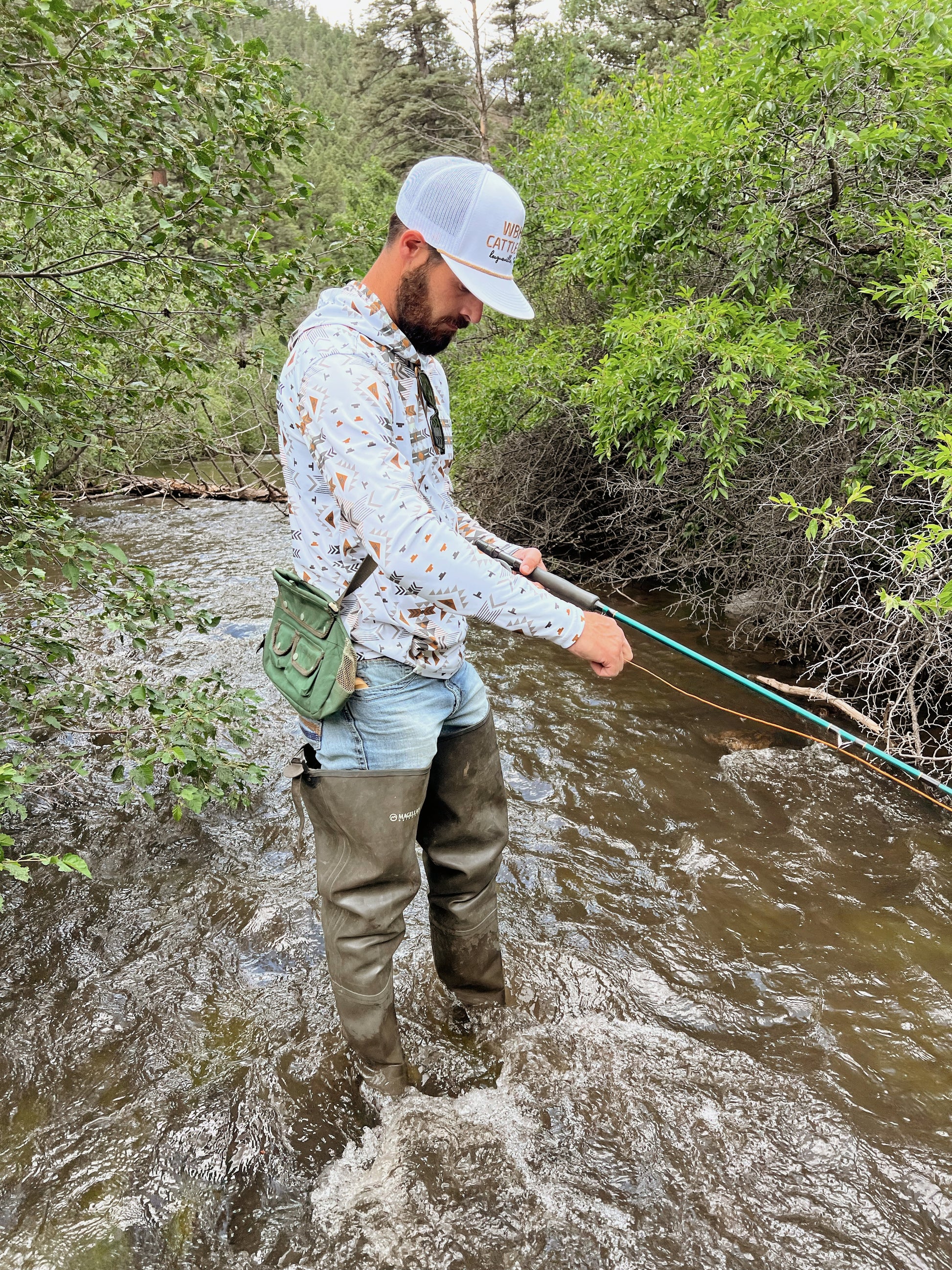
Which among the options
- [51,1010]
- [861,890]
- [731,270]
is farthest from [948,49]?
[51,1010]

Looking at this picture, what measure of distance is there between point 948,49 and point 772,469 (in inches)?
Result: 102

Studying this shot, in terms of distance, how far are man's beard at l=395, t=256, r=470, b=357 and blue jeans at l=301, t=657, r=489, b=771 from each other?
0.81m

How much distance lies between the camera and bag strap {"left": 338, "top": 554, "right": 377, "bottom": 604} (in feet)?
6.23

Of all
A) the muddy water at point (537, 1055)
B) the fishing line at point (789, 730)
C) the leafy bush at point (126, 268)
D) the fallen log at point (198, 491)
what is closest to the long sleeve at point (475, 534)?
the leafy bush at point (126, 268)

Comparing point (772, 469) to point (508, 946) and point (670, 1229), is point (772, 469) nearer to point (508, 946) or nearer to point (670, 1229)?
point (508, 946)

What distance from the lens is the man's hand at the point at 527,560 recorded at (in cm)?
242

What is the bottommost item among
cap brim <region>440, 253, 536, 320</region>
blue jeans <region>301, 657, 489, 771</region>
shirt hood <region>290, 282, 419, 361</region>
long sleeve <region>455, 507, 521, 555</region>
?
blue jeans <region>301, 657, 489, 771</region>

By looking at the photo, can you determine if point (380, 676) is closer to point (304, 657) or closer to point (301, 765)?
point (304, 657)

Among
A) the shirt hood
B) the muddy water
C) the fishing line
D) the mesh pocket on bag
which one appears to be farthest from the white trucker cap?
the fishing line

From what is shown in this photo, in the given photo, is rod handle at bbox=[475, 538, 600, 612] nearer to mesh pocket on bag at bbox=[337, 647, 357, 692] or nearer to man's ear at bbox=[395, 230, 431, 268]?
mesh pocket on bag at bbox=[337, 647, 357, 692]

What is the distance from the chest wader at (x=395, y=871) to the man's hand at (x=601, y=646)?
1.82ft

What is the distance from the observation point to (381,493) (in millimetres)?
1665

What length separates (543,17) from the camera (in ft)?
80.4

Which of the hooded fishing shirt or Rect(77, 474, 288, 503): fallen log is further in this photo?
Rect(77, 474, 288, 503): fallen log
